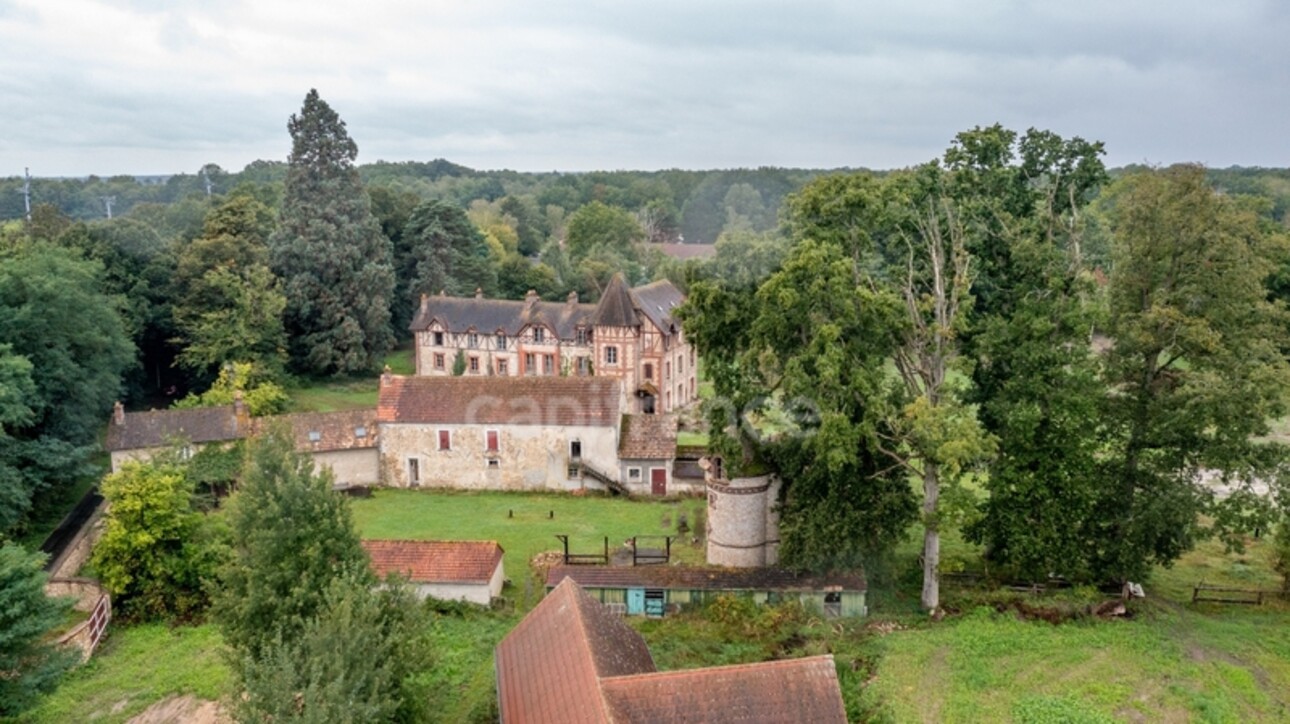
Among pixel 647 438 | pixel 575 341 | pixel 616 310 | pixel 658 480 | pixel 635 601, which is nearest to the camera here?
pixel 635 601

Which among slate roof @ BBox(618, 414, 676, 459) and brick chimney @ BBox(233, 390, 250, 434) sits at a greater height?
brick chimney @ BBox(233, 390, 250, 434)

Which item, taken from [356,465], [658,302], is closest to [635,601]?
[356,465]

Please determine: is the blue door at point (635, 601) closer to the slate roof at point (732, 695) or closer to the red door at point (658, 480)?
the slate roof at point (732, 695)

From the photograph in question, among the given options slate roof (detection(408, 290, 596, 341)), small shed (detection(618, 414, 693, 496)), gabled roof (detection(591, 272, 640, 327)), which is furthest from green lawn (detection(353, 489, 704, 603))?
slate roof (detection(408, 290, 596, 341))

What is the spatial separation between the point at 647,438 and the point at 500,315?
69.3ft

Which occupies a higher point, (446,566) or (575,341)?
(575,341)

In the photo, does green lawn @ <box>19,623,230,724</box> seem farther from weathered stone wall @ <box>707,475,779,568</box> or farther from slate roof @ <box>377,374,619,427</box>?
weathered stone wall @ <box>707,475,779,568</box>

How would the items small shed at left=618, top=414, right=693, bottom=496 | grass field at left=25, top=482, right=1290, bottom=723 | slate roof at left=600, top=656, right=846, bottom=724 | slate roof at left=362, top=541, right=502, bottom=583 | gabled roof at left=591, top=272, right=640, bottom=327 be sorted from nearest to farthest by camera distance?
slate roof at left=600, top=656, right=846, bottom=724, grass field at left=25, top=482, right=1290, bottom=723, slate roof at left=362, top=541, right=502, bottom=583, small shed at left=618, top=414, right=693, bottom=496, gabled roof at left=591, top=272, right=640, bottom=327

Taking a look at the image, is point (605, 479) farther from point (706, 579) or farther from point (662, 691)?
point (662, 691)

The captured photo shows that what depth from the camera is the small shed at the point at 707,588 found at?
2517 cm

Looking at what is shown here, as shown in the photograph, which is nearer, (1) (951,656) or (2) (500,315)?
(1) (951,656)

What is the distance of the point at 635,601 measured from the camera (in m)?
25.6

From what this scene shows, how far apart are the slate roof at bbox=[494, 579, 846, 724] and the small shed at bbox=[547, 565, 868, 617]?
26.7ft

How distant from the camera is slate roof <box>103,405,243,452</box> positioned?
3634 cm
